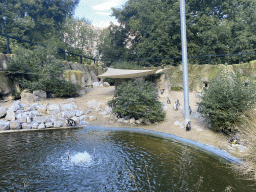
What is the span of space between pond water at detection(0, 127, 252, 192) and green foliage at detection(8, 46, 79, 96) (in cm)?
514

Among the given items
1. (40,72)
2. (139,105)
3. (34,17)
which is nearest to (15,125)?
(40,72)

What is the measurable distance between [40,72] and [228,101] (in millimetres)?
10303

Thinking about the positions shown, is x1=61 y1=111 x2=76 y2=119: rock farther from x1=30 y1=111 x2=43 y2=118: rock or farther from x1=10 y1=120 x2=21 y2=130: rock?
x1=10 y1=120 x2=21 y2=130: rock

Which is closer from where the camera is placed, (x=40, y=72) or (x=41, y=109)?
(x=41, y=109)

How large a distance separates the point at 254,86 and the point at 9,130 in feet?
29.7

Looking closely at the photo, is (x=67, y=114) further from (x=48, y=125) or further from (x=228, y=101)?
(x=228, y=101)

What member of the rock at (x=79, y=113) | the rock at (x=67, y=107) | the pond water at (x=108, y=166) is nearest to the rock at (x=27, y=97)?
the rock at (x=67, y=107)

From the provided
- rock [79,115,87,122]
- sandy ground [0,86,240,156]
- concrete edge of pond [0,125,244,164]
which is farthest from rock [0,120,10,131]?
rock [79,115,87,122]

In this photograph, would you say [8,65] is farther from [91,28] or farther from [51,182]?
[91,28]

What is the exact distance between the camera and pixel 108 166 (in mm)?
4797

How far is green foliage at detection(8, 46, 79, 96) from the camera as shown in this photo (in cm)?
1146

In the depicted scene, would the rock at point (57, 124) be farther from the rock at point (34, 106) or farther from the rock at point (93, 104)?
the rock at point (93, 104)

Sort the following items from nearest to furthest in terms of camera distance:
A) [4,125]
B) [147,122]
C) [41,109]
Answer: [4,125] → [147,122] → [41,109]

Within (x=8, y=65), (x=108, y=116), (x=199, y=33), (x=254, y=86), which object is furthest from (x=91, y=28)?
(x=254, y=86)
